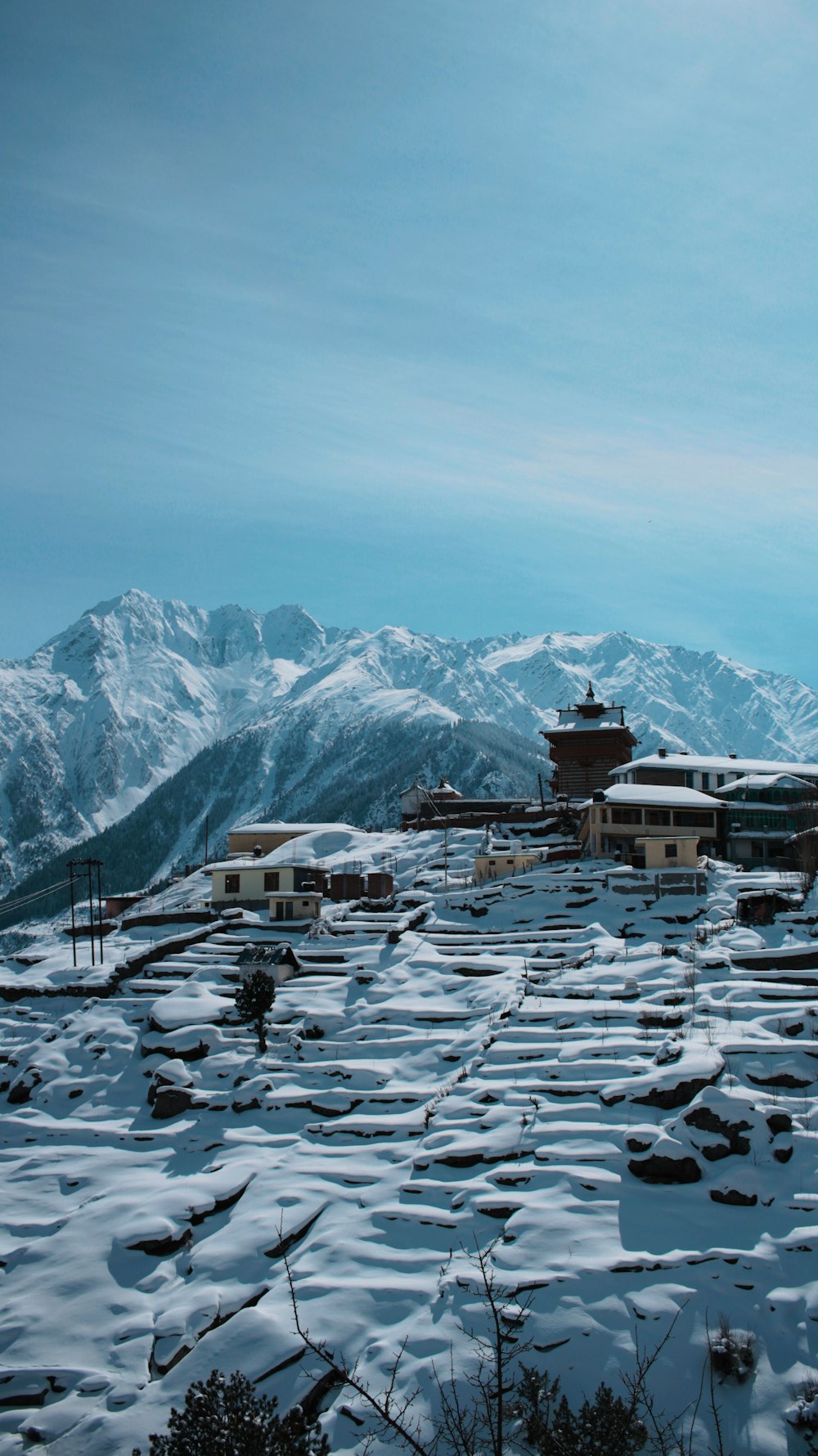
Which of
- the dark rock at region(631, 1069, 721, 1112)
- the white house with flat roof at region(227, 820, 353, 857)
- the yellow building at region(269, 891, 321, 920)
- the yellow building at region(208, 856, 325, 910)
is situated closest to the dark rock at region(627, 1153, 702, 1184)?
the dark rock at region(631, 1069, 721, 1112)

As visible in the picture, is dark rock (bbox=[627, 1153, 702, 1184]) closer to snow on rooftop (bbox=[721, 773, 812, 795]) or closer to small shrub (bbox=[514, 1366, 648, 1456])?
small shrub (bbox=[514, 1366, 648, 1456])

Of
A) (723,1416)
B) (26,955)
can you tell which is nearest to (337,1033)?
(723,1416)

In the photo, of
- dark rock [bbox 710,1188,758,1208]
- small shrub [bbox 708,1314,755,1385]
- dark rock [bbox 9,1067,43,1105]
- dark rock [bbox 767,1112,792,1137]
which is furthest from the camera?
dark rock [bbox 9,1067,43,1105]

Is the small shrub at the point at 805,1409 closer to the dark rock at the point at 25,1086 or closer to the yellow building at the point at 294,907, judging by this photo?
the dark rock at the point at 25,1086

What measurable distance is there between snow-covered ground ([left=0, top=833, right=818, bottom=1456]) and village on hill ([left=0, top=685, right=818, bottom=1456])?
70 mm

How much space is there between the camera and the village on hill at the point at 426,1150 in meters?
17.3

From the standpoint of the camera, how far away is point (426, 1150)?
23.4m

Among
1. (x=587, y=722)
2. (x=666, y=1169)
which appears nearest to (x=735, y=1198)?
(x=666, y=1169)

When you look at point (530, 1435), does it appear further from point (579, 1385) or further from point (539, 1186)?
point (539, 1186)

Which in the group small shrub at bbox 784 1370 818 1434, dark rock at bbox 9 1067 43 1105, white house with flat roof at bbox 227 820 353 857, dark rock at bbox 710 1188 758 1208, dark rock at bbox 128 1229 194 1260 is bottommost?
dark rock at bbox 128 1229 194 1260

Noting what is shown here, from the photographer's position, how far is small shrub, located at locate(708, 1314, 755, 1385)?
16.2 m

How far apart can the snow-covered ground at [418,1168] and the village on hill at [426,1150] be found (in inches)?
2.8

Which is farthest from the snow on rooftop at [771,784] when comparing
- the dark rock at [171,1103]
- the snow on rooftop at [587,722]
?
the dark rock at [171,1103]

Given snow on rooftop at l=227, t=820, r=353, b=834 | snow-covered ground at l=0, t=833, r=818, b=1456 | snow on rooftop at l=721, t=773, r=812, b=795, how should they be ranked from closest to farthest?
snow-covered ground at l=0, t=833, r=818, b=1456 < snow on rooftop at l=721, t=773, r=812, b=795 < snow on rooftop at l=227, t=820, r=353, b=834
